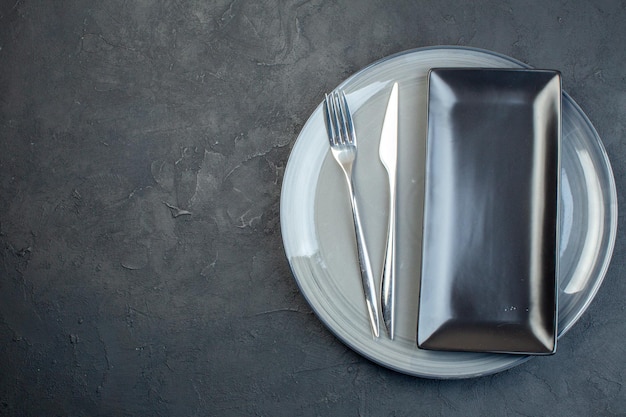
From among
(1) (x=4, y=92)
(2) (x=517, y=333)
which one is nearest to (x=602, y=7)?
(2) (x=517, y=333)

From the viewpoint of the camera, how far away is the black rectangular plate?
48 cm

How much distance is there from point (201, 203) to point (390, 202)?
0.19 m

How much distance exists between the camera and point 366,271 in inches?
20.2

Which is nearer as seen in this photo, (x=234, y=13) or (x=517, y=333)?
(x=517, y=333)

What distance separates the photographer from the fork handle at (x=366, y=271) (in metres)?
0.51

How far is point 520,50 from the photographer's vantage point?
22.8 inches

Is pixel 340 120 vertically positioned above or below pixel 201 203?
above

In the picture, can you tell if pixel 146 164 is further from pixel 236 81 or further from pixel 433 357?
pixel 433 357

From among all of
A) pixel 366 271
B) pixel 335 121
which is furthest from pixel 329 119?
pixel 366 271

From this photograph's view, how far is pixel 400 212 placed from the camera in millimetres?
516

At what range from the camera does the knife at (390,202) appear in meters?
0.51

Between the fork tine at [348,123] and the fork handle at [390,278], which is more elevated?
the fork tine at [348,123]

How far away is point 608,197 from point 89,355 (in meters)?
0.51

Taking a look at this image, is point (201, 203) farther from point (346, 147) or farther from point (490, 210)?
point (490, 210)
